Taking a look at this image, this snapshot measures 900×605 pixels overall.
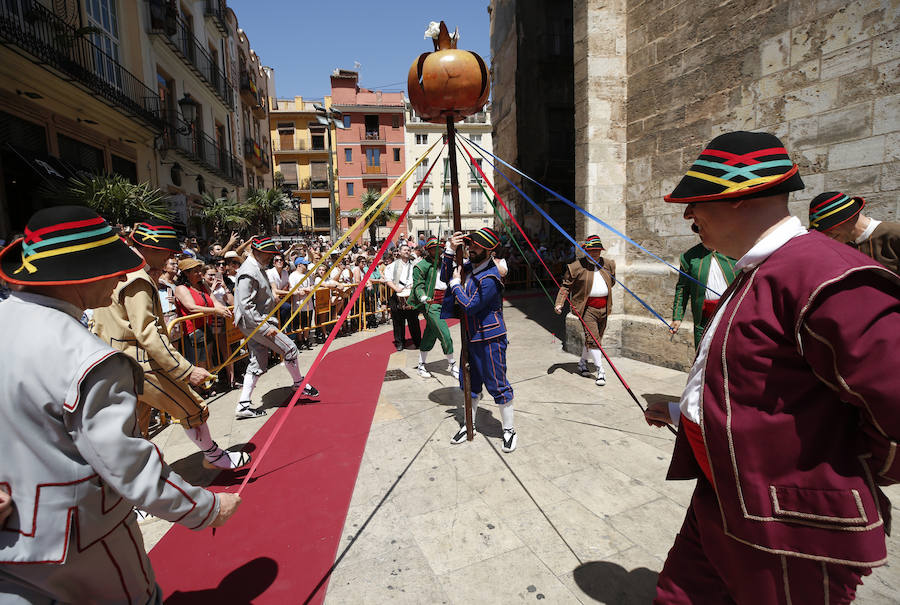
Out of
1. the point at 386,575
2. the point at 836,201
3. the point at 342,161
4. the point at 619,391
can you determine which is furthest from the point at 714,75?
the point at 342,161

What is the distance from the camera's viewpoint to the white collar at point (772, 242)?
139 centimetres

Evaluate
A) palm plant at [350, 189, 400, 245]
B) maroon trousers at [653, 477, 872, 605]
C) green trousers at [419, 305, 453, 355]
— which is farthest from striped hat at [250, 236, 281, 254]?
palm plant at [350, 189, 400, 245]

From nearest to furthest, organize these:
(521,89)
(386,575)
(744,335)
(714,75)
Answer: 1. (744,335)
2. (386,575)
3. (714,75)
4. (521,89)

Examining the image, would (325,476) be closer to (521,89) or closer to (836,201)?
(836,201)

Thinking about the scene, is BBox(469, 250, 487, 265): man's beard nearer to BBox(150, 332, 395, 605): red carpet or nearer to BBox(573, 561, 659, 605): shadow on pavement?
BBox(150, 332, 395, 605): red carpet

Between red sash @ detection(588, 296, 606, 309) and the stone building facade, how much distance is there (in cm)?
95

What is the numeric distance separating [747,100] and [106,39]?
51.0ft

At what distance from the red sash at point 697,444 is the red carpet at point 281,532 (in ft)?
6.91

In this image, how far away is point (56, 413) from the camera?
1.37 m

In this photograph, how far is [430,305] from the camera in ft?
22.6

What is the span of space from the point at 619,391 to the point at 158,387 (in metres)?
Answer: 4.78

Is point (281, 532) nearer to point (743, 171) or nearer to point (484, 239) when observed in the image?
point (484, 239)

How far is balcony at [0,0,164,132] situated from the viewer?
28.9ft

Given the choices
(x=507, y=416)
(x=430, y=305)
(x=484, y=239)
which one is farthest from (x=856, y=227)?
(x=430, y=305)
